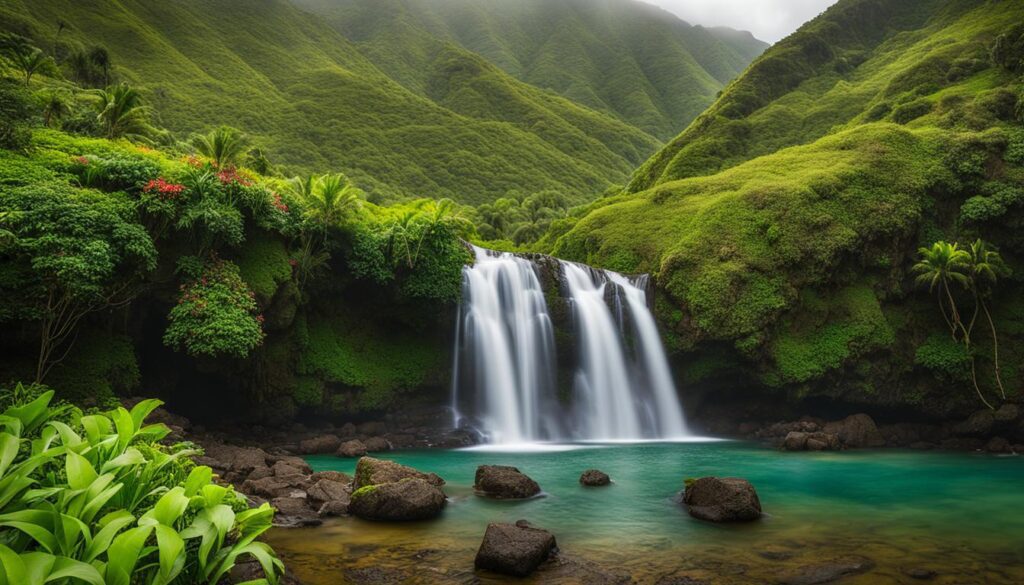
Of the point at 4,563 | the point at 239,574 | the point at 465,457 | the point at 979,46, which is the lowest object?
the point at 465,457

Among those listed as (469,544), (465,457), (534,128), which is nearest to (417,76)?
(534,128)

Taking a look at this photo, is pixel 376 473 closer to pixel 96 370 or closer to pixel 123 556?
pixel 123 556

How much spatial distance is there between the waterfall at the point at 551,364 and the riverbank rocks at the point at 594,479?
1066 centimetres

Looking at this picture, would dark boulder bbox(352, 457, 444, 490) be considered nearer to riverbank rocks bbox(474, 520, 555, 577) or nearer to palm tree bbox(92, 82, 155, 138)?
riverbank rocks bbox(474, 520, 555, 577)

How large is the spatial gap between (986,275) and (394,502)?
2947 cm

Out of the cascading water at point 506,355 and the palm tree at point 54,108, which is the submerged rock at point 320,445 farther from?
the palm tree at point 54,108

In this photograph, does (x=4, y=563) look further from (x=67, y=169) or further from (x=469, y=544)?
(x=67, y=169)

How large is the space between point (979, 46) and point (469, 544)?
215 feet

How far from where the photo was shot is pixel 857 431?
25.9m

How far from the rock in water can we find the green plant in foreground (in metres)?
5.05

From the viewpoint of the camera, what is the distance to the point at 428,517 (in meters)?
12.0

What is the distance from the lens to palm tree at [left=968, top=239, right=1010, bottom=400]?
26.7 metres

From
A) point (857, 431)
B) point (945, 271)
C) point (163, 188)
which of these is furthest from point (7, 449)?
point (945, 271)

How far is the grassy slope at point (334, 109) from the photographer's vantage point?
95375 mm
